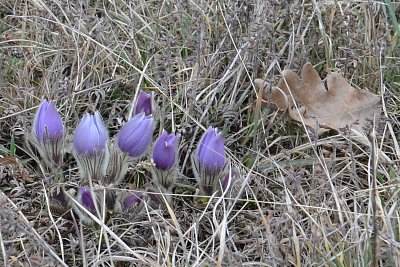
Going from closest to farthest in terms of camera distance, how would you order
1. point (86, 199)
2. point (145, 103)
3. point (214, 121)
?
point (86, 199), point (145, 103), point (214, 121)

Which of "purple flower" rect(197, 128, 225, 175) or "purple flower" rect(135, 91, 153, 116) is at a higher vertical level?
"purple flower" rect(135, 91, 153, 116)

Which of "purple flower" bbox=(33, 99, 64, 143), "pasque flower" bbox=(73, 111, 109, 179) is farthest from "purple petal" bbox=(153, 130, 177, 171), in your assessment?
"purple flower" bbox=(33, 99, 64, 143)

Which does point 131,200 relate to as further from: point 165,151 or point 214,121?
point 214,121

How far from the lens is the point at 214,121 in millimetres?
1871

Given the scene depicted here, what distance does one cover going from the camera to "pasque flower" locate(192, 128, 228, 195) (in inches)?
62.4

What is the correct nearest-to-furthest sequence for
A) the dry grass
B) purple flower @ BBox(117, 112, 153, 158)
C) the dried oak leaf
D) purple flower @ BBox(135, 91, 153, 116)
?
the dry grass, purple flower @ BBox(117, 112, 153, 158), purple flower @ BBox(135, 91, 153, 116), the dried oak leaf

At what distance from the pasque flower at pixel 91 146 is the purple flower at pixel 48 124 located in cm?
6

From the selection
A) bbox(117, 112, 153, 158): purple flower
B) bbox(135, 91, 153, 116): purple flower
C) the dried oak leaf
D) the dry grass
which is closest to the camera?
the dry grass

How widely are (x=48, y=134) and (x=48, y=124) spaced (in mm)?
22

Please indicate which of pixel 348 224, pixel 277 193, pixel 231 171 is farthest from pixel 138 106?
pixel 348 224

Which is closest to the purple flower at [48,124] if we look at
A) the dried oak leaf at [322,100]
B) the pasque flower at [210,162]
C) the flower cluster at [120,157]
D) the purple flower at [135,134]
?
the flower cluster at [120,157]

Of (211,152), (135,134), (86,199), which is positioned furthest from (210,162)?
(86,199)

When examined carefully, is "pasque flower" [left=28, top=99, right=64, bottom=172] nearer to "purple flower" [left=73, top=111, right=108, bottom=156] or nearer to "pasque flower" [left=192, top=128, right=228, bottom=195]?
"purple flower" [left=73, top=111, right=108, bottom=156]

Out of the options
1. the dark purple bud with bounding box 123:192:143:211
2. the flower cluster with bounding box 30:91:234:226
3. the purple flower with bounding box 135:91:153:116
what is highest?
the purple flower with bounding box 135:91:153:116
